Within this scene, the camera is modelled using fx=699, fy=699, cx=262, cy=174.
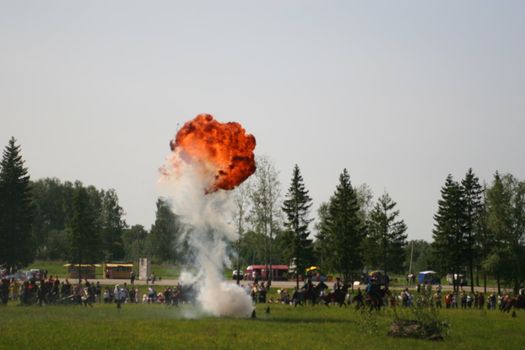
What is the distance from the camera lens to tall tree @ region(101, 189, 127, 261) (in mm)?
133500

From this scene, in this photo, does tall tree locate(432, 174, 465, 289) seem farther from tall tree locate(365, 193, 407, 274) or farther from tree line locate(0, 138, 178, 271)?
tree line locate(0, 138, 178, 271)

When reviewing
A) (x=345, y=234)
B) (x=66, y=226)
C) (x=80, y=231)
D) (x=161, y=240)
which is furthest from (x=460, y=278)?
(x=66, y=226)

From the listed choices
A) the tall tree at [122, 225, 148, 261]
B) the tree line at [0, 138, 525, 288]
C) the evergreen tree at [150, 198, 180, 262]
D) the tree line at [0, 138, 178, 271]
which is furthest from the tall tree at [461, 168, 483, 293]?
the tall tree at [122, 225, 148, 261]

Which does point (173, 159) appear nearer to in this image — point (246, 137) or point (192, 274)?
point (246, 137)

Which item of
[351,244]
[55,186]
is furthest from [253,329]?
[55,186]

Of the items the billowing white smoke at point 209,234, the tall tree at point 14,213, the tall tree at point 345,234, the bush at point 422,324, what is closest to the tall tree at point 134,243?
the tall tree at point 14,213

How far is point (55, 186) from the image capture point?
174 meters

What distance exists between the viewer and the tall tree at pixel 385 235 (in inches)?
3359

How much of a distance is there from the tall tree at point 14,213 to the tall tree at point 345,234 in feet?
124

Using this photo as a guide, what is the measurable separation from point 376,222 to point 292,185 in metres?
11.3

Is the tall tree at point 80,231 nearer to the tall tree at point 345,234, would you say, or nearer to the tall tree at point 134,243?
the tall tree at point 134,243

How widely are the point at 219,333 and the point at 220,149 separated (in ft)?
37.9

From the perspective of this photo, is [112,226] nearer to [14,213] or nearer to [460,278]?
[14,213]

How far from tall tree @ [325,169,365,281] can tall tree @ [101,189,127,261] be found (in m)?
60.4
